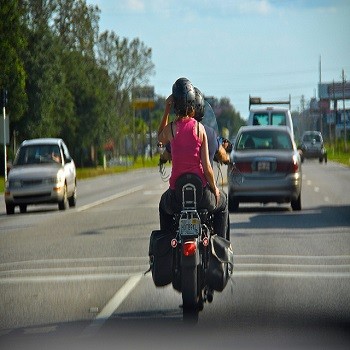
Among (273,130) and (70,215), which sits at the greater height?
(273,130)

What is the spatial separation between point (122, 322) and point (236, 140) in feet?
52.6

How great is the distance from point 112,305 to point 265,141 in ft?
49.0

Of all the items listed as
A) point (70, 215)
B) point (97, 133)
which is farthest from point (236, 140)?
point (97, 133)

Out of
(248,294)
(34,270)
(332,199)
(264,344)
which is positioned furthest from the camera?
(332,199)

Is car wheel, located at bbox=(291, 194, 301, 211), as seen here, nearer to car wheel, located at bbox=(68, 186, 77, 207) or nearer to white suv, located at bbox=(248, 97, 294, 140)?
car wheel, located at bbox=(68, 186, 77, 207)

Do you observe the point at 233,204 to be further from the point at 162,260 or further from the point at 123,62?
the point at 123,62

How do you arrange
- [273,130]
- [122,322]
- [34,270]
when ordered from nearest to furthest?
[122,322]
[34,270]
[273,130]

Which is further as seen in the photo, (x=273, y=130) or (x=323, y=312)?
(x=273, y=130)

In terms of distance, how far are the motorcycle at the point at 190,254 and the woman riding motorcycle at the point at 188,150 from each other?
77mm

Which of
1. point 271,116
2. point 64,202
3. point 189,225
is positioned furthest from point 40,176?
point 189,225

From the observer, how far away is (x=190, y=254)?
32.8 ft

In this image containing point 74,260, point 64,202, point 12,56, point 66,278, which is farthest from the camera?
point 12,56

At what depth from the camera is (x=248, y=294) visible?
12.5 meters

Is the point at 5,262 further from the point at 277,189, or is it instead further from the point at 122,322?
the point at 277,189
